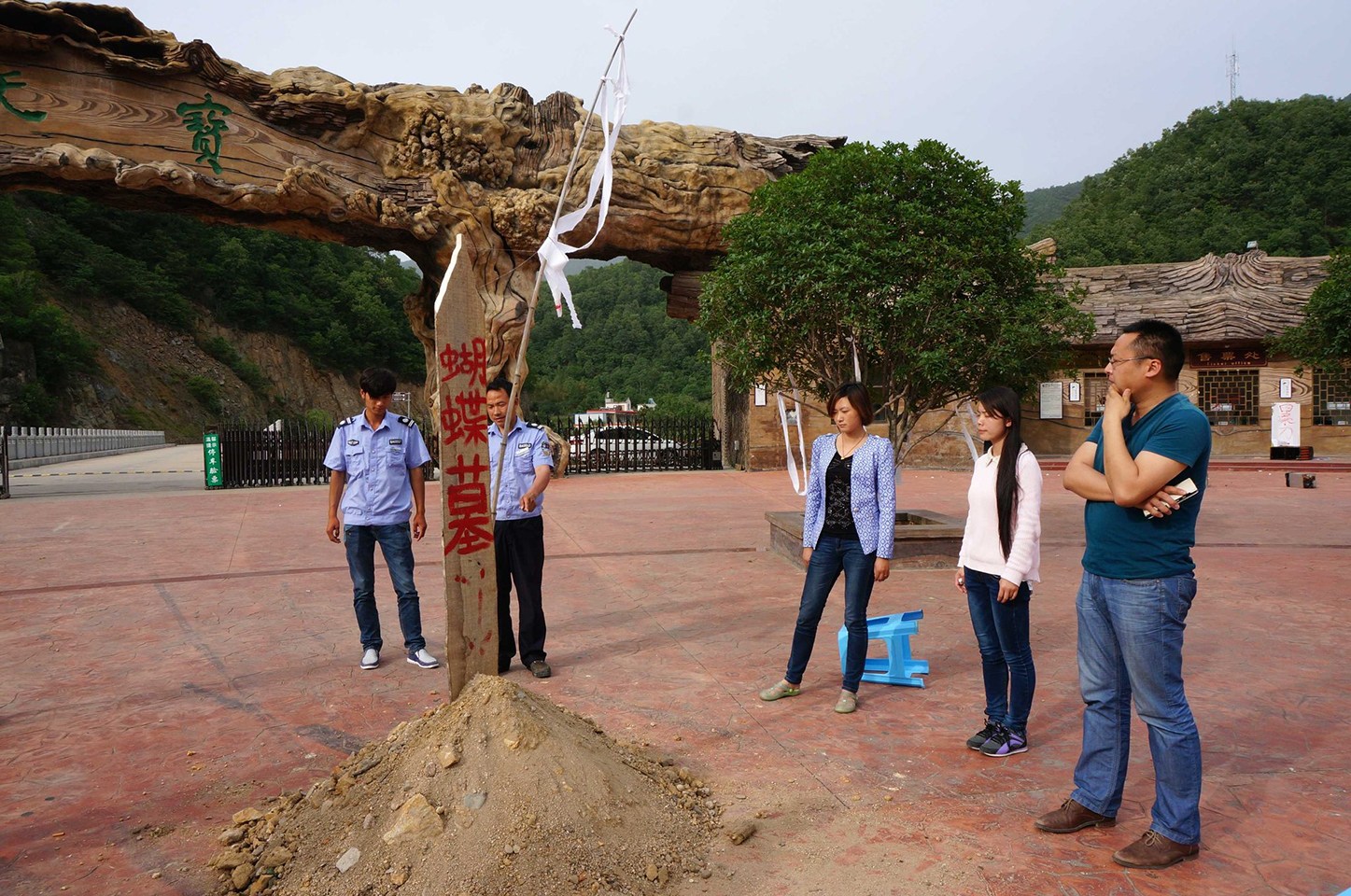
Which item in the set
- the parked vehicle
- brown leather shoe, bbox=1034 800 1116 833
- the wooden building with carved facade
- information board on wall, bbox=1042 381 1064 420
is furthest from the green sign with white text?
information board on wall, bbox=1042 381 1064 420

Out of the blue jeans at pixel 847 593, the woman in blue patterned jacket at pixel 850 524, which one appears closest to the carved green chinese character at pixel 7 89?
the woman in blue patterned jacket at pixel 850 524

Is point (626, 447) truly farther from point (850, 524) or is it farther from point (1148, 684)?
point (1148, 684)

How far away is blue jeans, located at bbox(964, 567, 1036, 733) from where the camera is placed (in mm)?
3744

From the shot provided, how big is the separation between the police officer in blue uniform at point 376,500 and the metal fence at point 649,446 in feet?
47.9

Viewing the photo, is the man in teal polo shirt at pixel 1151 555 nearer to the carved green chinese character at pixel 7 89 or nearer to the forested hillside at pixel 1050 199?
the carved green chinese character at pixel 7 89

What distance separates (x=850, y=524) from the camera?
431 centimetres

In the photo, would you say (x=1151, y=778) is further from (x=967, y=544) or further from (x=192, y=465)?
(x=192, y=465)

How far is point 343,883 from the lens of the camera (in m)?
2.73

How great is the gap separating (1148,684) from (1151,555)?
407mm

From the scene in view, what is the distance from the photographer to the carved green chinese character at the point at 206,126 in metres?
13.9

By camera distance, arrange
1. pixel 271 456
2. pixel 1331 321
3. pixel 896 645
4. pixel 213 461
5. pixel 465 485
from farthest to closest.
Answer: pixel 271 456, pixel 213 461, pixel 1331 321, pixel 896 645, pixel 465 485

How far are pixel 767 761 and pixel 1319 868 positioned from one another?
189cm

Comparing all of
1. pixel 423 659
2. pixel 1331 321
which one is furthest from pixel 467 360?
pixel 1331 321

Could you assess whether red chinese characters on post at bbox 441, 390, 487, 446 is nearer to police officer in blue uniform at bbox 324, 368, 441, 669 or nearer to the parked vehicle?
police officer in blue uniform at bbox 324, 368, 441, 669
